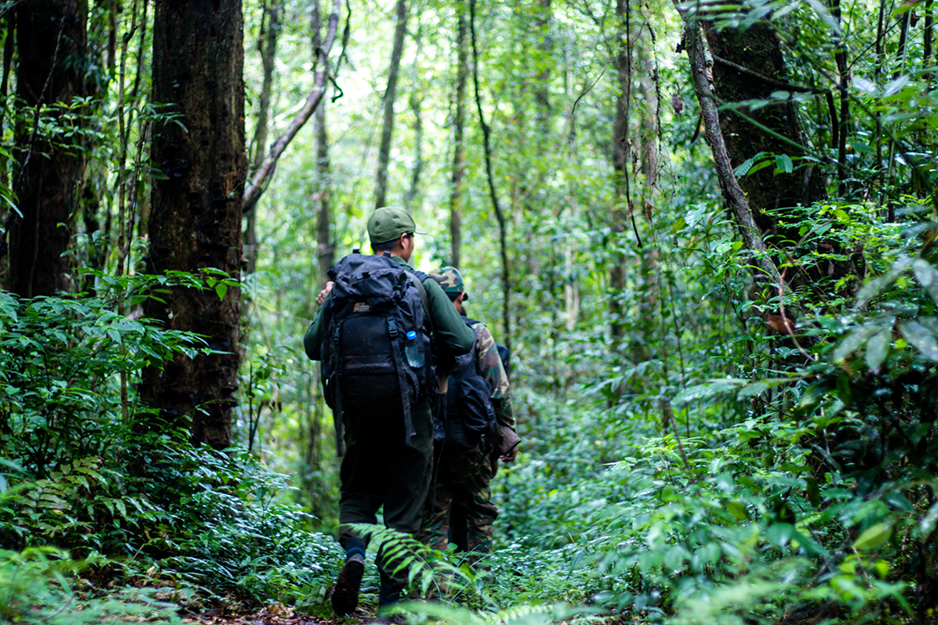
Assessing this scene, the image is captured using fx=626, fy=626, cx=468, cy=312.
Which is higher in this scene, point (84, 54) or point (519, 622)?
point (84, 54)

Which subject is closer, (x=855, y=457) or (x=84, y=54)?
(x=855, y=457)

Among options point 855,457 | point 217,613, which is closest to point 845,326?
point 855,457

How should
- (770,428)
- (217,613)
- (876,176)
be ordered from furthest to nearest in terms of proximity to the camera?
(876,176), (217,613), (770,428)

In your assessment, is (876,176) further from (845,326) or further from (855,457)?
(855,457)

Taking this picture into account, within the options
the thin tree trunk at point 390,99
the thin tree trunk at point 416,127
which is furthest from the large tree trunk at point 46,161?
the thin tree trunk at point 416,127

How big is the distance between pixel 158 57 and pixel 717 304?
17.2 ft

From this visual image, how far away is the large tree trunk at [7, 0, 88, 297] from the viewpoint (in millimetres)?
5809

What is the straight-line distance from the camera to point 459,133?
11.5 m

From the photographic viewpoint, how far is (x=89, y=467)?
3.16m

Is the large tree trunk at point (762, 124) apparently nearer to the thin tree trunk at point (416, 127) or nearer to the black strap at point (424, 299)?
the black strap at point (424, 299)

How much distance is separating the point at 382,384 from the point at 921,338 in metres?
2.45

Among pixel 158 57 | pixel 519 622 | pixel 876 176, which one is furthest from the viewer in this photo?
pixel 158 57

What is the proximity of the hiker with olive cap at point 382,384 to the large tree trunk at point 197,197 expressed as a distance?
39.9 inches

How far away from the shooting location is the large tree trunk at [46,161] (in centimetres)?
581
